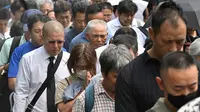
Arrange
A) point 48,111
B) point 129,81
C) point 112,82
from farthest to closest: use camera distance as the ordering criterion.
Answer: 1. point 48,111
2. point 112,82
3. point 129,81

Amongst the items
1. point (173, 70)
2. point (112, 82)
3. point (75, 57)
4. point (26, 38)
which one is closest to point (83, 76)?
point (75, 57)

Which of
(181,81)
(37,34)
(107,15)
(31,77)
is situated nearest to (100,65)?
(181,81)

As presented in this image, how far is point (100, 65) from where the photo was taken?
5977 millimetres

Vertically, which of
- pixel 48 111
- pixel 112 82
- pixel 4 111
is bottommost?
pixel 4 111

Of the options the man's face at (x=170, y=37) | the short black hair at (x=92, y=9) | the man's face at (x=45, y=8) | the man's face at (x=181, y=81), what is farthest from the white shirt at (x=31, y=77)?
the man's face at (x=45, y=8)

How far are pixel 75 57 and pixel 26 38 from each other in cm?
303

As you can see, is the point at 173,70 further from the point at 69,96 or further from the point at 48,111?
the point at 48,111

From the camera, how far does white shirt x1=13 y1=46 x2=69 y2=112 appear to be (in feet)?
25.7

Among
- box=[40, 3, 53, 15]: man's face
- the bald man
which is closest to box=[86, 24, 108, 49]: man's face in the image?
the bald man

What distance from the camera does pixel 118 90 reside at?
4.85 meters

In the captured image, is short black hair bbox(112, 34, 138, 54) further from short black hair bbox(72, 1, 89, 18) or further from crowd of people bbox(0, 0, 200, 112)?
short black hair bbox(72, 1, 89, 18)

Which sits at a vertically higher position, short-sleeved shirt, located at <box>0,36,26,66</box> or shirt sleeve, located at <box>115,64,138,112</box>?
shirt sleeve, located at <box>115,64,138,112</box>

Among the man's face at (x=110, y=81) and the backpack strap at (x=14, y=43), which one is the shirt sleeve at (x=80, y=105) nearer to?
the man's face at (x=110, y=81)

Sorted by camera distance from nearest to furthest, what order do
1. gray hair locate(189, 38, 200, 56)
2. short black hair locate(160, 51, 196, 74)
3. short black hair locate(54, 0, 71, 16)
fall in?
short black hair locate(160, 51, 196, 74), gray hair locate(189, 38, 200, 56), short black hair locate(54, 0, 71, 16)
